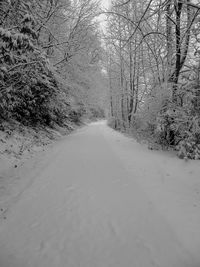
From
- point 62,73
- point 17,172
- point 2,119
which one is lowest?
point 17,172

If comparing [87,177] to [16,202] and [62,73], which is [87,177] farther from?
[62,73]

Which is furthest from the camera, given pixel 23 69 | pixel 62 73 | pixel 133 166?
pixel 62 73

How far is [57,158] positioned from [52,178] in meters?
1.94

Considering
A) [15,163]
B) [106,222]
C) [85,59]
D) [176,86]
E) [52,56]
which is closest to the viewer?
[106,222]

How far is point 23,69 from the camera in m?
4.76

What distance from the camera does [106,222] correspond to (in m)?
2.63

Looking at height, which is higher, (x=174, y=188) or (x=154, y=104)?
(x=154, y=104)

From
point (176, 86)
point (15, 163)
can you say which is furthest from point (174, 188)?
point (15, 163)

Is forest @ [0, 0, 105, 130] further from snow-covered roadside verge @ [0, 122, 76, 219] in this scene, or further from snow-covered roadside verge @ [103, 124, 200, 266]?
snow-covered roadside verge @ [103, 124, 200, 266]

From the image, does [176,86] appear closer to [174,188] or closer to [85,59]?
[174,188]

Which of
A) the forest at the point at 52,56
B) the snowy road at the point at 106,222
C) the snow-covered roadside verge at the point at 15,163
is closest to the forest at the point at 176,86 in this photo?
the snowy road at the point at 106,222

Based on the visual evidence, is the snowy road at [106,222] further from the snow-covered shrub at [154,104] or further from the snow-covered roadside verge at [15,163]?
the snow-covered shrub at [154,104]

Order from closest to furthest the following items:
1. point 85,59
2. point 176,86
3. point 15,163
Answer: point 15,163 → point 176,86 → point 85,59

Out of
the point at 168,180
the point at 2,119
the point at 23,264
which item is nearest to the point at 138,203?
the point at 168,180
